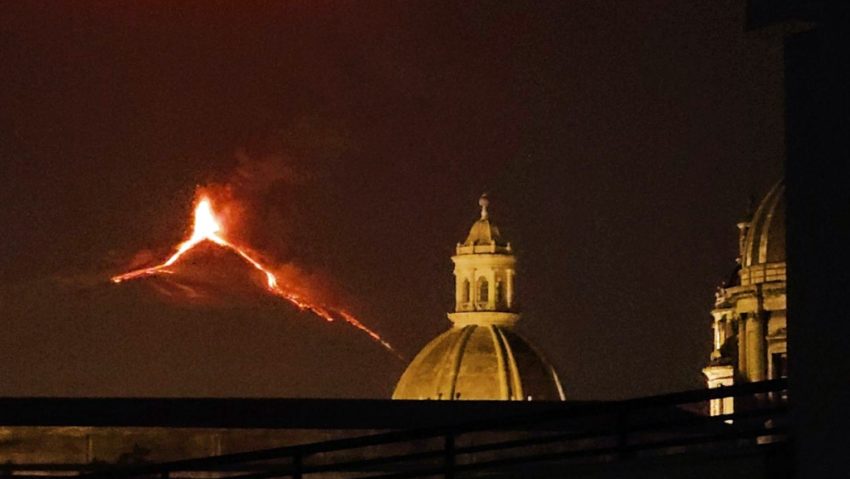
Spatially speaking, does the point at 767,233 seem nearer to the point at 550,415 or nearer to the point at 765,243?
the point at 765,243

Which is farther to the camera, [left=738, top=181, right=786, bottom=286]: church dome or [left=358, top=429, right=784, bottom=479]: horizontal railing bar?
[left=738, top=181, right=786, bottom=286]: church dome

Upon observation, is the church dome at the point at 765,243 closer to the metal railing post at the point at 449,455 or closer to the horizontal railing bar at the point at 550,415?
the horizontal railing bar at the point at 550,415

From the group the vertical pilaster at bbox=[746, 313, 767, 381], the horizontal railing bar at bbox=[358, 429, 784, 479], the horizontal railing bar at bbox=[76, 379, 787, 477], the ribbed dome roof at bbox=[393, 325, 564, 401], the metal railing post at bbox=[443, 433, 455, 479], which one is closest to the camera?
the horizontal railing bar at bbox=[358, 429, 784, 479]

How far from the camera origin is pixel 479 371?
101 meters

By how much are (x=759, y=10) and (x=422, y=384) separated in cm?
8378

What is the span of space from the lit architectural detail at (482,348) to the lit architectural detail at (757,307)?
74.1ft

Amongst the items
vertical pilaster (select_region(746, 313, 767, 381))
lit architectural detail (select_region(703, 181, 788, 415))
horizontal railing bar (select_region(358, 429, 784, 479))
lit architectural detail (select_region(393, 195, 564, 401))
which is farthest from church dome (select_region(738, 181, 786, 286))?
horizontal railing bar (select_region(358, 429, 784, 479))

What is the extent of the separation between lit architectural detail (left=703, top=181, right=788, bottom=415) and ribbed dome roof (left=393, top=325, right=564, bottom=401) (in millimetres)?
24971

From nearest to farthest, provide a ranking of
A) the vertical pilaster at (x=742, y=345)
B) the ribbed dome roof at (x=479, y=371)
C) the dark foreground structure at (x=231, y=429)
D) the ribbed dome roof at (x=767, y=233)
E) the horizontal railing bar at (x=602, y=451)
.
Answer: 1. the horizontal railing bar at (x=602, y=451)
2. the dark foreground structure at (x=231, y=429)
3. the ribbed dome roof at (x=767, y=233)
4. the vertical pilaster at (x=742, y=345)
5. the ribbed dome roof at (x=479, y=371)

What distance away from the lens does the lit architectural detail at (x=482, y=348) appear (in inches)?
3885

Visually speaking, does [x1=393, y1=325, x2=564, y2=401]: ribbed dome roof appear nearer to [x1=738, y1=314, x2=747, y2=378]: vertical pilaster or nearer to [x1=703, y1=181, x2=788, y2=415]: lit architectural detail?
[x1=703, y1=181, x2=788, y2=415]: lit architectural detail

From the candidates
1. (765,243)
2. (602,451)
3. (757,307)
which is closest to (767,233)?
(765,243)

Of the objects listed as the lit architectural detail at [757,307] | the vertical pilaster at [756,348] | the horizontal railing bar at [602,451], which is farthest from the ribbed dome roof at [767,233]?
the horizontal railing bar at [602,451]

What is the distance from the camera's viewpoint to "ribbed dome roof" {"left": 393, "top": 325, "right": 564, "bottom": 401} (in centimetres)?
9800
